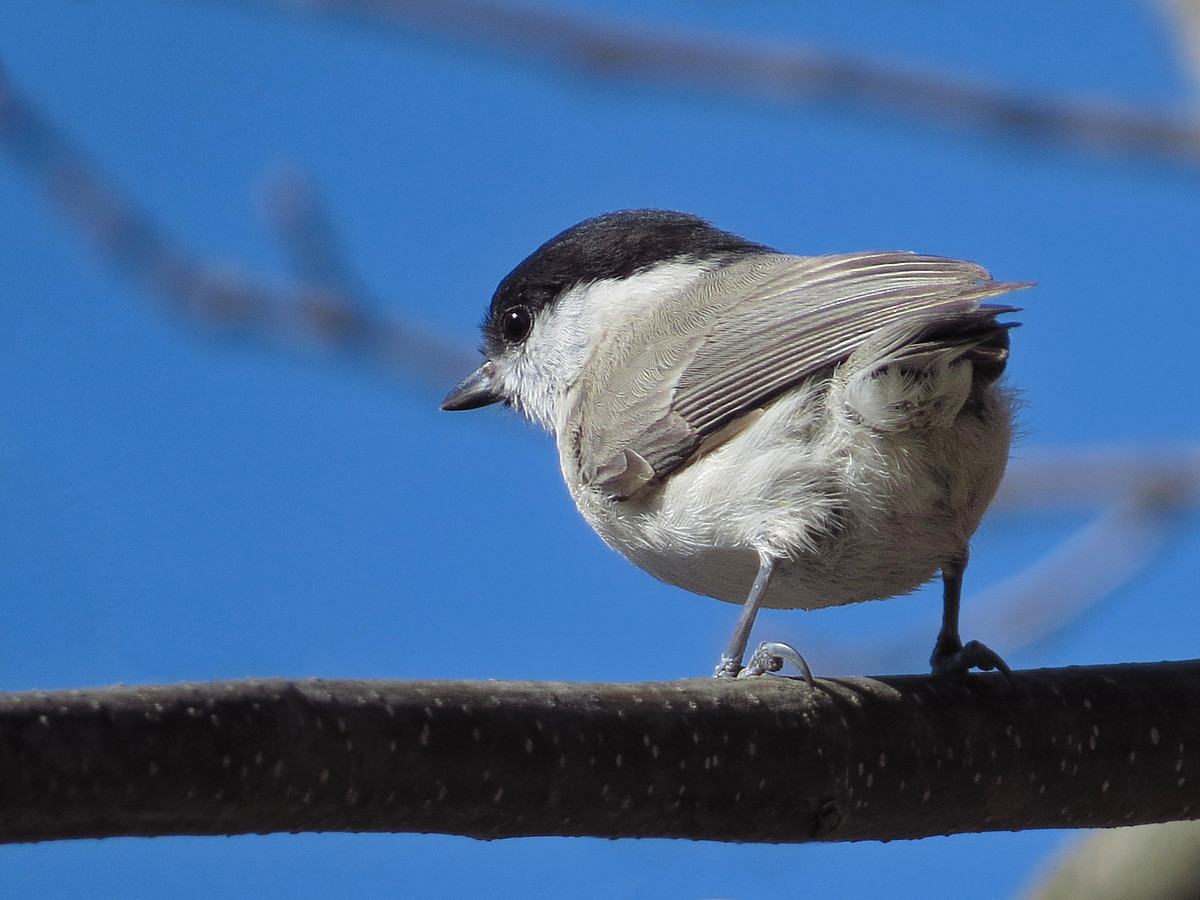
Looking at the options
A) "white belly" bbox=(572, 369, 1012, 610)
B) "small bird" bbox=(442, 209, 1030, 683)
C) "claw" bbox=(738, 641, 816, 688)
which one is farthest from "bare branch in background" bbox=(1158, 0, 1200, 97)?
"claw" bbox=(738, 641, 816, 688)

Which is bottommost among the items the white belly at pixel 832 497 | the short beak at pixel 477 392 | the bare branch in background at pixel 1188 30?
the white belly at pixel 832 497

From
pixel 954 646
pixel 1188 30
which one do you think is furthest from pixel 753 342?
pixel 1188 30

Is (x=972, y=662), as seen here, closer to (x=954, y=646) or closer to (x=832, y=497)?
(x=954, y=646)

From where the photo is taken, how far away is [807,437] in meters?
2.20

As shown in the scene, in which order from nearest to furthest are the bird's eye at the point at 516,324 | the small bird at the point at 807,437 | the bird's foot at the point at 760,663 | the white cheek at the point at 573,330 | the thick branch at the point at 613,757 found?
1. the thick branch at the point at 613,757
2. the bird's foot at the point at 760,663
3. the small bird at the point at 807,437
4. the white cheek at the point at 573,330
5. the bird's eye at the point at 516,324

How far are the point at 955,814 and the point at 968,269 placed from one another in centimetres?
90

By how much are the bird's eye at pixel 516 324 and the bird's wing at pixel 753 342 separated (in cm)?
38

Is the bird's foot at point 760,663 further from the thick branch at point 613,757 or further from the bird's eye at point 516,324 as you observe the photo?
the bird's eye at point 516,324

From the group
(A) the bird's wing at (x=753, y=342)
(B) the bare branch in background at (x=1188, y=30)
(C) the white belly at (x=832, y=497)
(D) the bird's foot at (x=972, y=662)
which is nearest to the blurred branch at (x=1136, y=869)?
(D) the bird's foot at (x=972, y=662)

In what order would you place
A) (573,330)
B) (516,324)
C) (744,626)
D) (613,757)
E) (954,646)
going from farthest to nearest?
(516,324) → (573,330) → (954,646) → (744,626) → (613,757)

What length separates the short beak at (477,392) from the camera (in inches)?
127

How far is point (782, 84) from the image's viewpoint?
9.69ft

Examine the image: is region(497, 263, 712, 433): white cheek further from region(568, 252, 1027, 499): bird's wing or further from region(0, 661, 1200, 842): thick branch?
region(0, 661, 1200, 842): thick branch

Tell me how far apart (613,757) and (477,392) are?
6.02 feet
